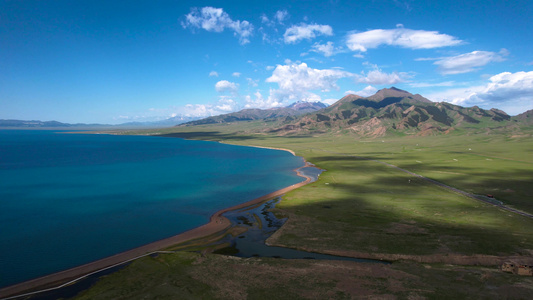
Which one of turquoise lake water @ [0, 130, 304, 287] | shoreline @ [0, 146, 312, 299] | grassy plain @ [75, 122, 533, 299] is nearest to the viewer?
grassy plain @ [75, 122, 533, 299]

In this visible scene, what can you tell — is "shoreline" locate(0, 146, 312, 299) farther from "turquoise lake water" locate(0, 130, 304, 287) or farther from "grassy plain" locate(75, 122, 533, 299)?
"grassy plain" locate(75, 122, 533, 299)

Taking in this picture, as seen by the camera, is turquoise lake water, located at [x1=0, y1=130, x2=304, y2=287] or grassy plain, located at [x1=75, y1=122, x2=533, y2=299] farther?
turquoise lake water, located at [x1=0, y1=130, x2=304, y2=287]

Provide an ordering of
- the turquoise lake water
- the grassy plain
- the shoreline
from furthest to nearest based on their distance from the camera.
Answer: the turquoise lake water, the shoreline, the grassy plain

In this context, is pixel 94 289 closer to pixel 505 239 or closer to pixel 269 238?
pixel 269 238

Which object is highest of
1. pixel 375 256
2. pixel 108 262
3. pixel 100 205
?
pixel 100 205

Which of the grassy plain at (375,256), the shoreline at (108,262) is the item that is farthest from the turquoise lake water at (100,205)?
the grassy plain at (375,256)

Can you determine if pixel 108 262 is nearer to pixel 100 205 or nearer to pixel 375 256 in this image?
pixel 100 205

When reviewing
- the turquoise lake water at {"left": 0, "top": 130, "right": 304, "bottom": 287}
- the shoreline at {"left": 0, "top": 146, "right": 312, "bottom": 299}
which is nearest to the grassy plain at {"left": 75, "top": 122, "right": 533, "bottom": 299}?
the shoreline at {"left": 0, "top": 146, "right": 312, "bottom": 299}

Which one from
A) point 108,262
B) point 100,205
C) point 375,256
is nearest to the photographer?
point 108,262

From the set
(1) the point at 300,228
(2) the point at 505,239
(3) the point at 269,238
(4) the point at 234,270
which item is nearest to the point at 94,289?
(4) the point at 234,270

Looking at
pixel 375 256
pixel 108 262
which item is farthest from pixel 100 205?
pixel 375 256

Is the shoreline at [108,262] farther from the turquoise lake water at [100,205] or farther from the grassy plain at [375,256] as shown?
the grassy plain at [375,256]
